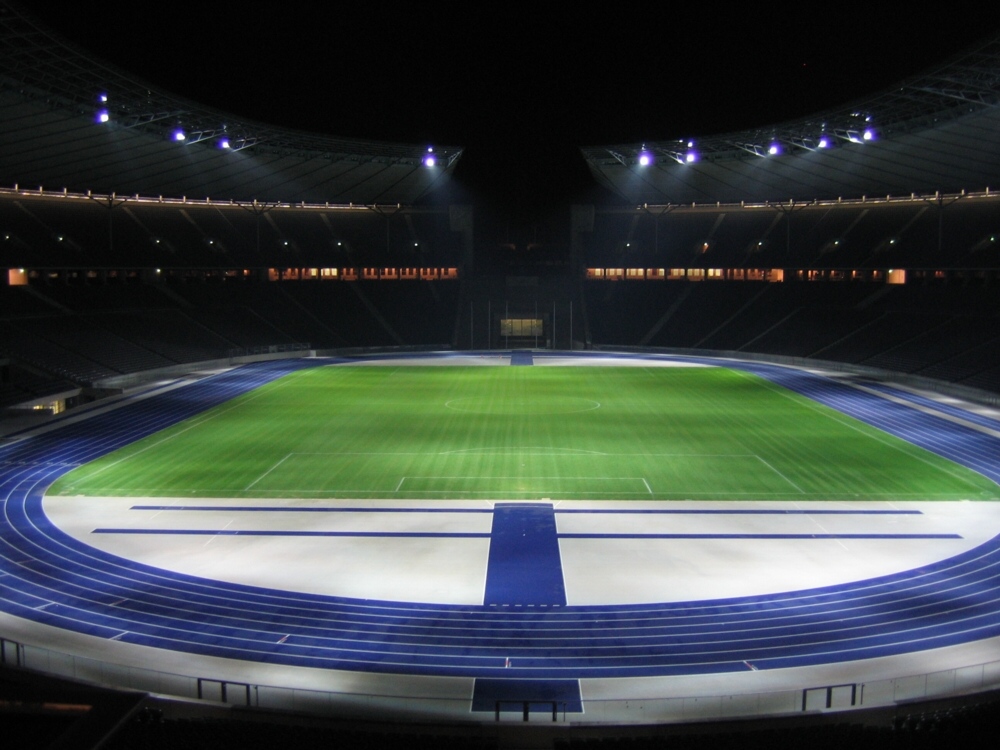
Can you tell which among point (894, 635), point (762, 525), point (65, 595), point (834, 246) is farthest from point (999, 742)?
point (834, 246)

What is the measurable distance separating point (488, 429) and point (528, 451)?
4485mm

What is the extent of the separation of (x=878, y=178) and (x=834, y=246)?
5852 millimetres

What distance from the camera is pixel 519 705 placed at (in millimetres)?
12820

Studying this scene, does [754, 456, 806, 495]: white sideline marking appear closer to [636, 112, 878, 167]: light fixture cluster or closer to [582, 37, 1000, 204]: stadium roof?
[582, 37, 1000, 204]: stadium roof

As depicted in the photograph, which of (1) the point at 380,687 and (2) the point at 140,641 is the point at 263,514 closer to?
(2) the point at 140,641

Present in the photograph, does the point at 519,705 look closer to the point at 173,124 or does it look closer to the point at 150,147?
the point at 173,124

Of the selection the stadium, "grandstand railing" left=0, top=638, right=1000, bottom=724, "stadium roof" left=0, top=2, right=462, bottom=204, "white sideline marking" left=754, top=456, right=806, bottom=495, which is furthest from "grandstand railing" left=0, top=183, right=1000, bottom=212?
"grandstand railing" left=0, top=638, right=1000, bottom=724

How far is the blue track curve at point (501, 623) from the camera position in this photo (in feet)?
47.0

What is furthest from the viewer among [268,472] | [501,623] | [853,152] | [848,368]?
[853,152]

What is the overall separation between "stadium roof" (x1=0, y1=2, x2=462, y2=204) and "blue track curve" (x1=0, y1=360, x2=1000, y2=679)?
24.2 meters

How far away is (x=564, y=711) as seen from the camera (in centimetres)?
1261

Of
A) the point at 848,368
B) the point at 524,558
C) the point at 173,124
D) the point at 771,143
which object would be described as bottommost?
the point at 524,558

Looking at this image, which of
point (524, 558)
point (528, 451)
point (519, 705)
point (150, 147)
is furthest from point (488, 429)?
point (150, 147)

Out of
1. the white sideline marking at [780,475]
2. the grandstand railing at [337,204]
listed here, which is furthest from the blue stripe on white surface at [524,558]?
the grandstand railing at [337,204]
